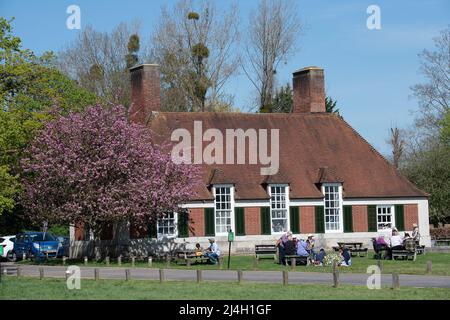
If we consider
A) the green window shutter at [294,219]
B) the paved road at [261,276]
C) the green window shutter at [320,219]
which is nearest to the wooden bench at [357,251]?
the green window shutter at [320,219]

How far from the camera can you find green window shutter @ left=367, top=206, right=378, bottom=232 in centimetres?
5041

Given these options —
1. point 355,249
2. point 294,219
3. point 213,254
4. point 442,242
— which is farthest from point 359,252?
point 442,242

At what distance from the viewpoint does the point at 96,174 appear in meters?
40.6

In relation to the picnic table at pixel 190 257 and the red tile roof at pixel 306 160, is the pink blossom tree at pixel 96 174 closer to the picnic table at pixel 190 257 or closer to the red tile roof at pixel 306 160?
the picnic table at pixel 190 257

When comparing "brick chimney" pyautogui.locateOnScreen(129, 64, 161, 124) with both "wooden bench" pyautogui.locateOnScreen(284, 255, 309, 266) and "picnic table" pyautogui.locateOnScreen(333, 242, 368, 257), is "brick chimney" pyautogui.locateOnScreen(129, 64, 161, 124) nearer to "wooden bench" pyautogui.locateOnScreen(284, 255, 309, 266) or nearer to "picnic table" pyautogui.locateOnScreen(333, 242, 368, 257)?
"picnic table" pyautogui.locateOnScreen(333, 242, 368, 257)

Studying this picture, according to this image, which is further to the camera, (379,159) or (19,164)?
(379,159)

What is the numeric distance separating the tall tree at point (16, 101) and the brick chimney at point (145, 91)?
201 inches

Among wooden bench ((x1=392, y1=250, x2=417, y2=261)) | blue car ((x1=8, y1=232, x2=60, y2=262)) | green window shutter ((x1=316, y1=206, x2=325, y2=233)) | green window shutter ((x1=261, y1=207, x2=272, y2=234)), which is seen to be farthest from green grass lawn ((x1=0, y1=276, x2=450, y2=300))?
green window shutter ((x1=316, y1=206, x2=325, y2=233))

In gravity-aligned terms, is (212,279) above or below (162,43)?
below
